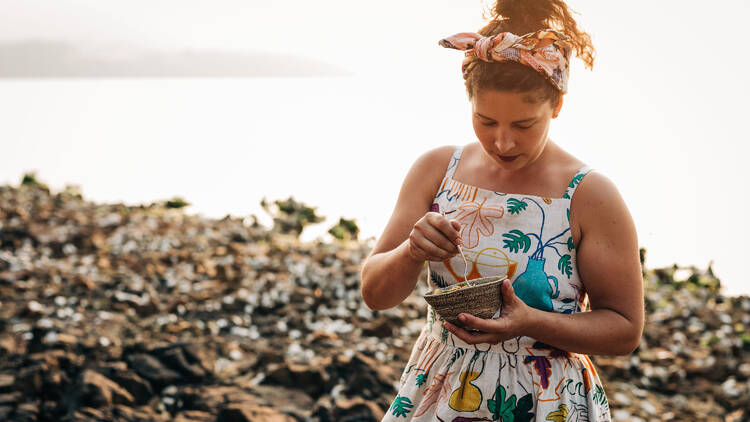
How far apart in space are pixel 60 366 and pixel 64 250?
1735 millimetres

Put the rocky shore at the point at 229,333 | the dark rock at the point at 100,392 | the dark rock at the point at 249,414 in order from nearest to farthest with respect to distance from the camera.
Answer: the dark rock at the point at 249,414, the dark rock at the point at 100,392, the rocky shore at the point at 229,333

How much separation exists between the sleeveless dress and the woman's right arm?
0.12m

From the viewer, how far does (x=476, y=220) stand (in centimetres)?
174

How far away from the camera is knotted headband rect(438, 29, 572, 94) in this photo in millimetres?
1620

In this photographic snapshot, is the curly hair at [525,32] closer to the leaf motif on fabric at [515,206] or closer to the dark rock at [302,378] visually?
the leaf motif on fabric at [515,206]

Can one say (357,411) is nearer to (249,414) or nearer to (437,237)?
(249,414)

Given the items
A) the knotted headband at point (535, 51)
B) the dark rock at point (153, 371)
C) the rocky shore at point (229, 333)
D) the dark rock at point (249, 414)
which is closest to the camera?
the knotted headband at point (535, 51)

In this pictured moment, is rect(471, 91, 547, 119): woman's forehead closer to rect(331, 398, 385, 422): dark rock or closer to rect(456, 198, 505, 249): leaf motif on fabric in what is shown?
rect(456, 198, 505, 249): leaf motif on fabric

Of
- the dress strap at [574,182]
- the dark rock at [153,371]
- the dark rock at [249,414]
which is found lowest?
the dark rock at [249,414]

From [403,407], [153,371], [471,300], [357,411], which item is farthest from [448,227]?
[153,371]

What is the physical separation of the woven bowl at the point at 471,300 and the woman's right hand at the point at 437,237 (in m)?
0.09

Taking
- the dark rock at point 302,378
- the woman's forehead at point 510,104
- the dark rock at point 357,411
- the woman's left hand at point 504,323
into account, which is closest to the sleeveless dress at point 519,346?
the woman's left hand at point 504,323

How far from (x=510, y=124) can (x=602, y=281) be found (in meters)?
0.44

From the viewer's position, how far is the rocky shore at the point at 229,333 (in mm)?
3480
